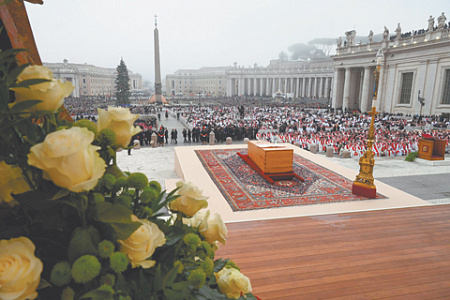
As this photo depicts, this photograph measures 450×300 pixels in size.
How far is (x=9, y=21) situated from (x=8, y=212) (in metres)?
0.74

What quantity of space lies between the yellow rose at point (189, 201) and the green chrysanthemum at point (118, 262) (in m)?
0.34

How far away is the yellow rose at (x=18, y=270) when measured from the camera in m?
0.67

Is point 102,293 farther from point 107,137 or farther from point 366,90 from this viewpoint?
point 366,90

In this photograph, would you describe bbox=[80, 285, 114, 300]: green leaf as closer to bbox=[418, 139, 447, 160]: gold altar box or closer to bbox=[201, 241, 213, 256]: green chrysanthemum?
bbox=[201, 241, 213, 256]: green chrysanthemum

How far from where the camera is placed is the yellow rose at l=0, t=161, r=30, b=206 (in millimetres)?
811

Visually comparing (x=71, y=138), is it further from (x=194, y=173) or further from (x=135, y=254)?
(x=194, y=173)

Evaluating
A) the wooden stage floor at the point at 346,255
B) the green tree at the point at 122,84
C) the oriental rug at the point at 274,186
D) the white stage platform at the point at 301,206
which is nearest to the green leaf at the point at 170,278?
the wooden stage floor at the point at 346,255

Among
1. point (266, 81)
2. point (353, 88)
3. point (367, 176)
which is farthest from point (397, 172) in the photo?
point (266, 81)

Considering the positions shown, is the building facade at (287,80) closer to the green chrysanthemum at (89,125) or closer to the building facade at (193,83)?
the building facade at (193,83)

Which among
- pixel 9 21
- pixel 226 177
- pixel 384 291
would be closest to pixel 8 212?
pixel 9 21

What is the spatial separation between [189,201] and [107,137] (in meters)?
0.39

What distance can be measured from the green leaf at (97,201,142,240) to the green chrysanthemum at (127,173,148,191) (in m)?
0.19

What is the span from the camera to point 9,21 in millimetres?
1124

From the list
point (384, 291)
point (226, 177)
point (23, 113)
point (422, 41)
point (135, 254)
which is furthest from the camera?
point (422, 41)
